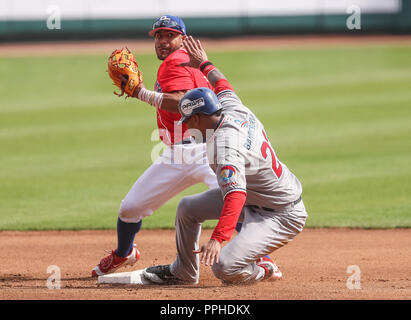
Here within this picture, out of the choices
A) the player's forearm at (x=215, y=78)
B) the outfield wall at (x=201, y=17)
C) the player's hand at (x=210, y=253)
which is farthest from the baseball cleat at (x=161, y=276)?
the outfield wall at (x=201, y=17)

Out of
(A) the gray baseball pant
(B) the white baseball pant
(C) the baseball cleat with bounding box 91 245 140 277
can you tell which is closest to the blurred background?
(C) the baseball cleat with bounding box 91 245 140 277

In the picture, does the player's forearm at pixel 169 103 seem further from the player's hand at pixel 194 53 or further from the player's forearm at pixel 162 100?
the player's hand at pixel 194 53

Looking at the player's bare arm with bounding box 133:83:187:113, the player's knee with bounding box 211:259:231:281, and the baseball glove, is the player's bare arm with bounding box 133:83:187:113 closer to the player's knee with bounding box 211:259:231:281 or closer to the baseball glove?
the baseball glove

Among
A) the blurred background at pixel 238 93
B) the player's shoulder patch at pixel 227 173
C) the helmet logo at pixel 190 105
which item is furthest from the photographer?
the blurred background at pixel 238 93

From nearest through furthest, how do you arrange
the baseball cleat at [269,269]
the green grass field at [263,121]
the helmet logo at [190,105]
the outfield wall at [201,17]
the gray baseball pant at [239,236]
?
the helmet logo at [190,105] → the gray baseball pant at [239,236] → the baseball cleat at [269,269] → the green grass field at [263,121] → the outfield wall at [201,17]

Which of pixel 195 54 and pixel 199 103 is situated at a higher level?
pixel 195 54

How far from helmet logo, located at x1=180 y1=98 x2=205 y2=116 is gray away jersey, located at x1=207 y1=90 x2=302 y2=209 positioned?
0.73 feet

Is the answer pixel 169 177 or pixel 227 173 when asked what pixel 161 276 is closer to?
pixel 169 177

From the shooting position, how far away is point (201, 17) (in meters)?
28.0

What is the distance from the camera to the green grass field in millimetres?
8844

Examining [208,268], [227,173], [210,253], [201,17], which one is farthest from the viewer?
[201,17]

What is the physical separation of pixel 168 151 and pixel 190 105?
1116 millimetres

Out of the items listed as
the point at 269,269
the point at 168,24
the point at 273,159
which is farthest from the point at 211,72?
the point at 269,269

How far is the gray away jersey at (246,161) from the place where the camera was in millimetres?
4590
